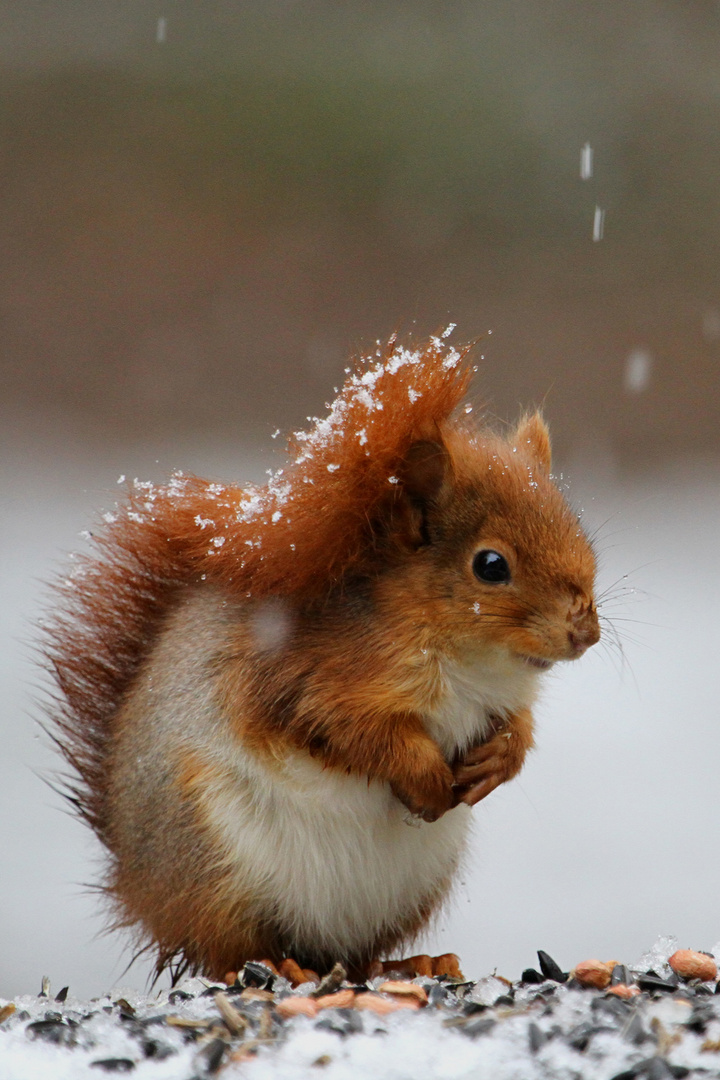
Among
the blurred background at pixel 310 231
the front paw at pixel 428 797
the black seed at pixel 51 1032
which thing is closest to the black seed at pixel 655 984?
the front paw at pixel 428 797

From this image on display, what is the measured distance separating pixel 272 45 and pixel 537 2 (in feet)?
1.77

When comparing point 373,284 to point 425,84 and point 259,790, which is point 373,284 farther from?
point 259,790

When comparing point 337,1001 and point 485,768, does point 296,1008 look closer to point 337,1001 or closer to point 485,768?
point 337,1001

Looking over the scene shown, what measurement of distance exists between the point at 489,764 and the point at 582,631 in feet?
0.51

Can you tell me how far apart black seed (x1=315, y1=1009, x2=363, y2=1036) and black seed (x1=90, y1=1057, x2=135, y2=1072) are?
0.46ft

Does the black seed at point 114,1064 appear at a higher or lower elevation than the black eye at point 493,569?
lower

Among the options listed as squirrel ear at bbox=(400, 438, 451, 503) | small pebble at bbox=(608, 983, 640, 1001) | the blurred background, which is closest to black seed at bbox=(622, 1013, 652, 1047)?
small pebble at bbox=(608, 983, 640, 1001)

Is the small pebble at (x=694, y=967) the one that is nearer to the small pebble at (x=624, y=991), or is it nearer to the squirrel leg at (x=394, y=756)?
the small pebble at (x=624, y=991)

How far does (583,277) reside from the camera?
2592 mm

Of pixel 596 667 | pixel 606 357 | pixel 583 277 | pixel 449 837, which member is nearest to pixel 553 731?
pixel 596 667

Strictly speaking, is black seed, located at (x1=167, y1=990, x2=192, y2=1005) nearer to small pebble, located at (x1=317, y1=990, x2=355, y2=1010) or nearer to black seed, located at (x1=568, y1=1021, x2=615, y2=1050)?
small pebble, located at (x1=317, y1=990, x2=355, y2=1010)

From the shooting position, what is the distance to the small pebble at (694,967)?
111cm

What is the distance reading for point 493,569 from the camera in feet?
3.48

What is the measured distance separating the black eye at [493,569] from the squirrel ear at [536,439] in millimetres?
167
